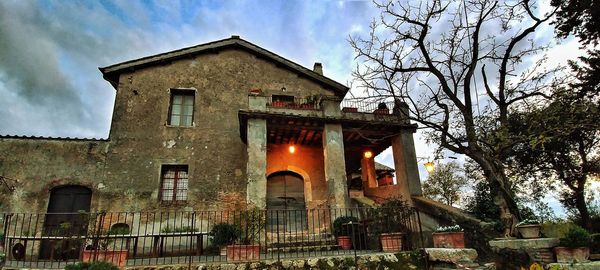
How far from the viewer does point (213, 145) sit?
40.7 feet

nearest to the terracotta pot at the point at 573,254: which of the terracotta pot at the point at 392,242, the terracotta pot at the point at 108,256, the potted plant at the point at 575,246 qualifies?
the potted plant at the point at 575,246

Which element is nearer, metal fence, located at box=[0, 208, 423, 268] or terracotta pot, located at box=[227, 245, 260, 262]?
terracotta pot, located at box=[227, 245, 260, 262]

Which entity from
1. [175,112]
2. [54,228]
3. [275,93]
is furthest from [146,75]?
[54,228]

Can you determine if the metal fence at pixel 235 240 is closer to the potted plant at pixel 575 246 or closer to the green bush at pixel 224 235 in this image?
the green bush at pixel 224 235

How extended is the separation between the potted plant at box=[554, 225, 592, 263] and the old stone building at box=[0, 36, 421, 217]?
4.91 m

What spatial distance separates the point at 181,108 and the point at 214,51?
3.01m

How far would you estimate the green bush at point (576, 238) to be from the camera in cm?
558

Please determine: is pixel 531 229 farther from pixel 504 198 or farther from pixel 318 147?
pixel 318 147

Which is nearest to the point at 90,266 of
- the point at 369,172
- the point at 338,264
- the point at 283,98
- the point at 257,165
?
the point at 338,264

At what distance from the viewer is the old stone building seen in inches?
416

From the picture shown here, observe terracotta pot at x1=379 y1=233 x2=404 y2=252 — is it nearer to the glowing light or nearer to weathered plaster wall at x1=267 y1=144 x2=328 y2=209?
the glowing light

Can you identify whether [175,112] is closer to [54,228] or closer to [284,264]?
[54,228]

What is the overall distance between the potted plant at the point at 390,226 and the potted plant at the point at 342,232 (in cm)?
66

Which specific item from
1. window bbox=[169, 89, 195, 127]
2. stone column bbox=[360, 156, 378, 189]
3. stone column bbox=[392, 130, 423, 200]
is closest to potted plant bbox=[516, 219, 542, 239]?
stone column bbox=[392, 130, 423, 200]
